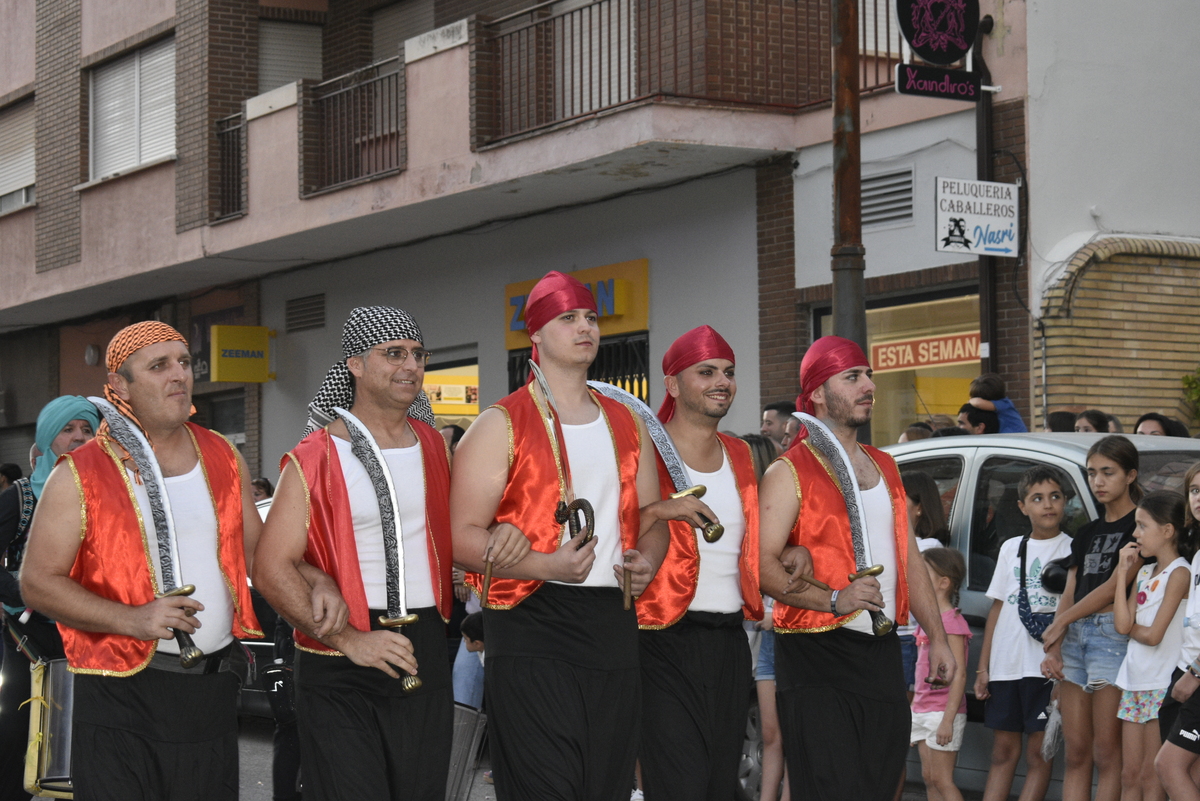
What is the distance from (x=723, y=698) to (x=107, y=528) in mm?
2249

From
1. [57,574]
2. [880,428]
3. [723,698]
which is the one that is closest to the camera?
[57,574]

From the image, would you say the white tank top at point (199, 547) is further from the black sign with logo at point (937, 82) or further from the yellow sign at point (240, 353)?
the yellow sign at point (240, 353)

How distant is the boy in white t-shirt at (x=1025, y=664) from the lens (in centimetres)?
743

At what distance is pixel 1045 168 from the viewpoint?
12766 millimetres

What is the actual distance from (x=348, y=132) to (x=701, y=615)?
13.1 meters

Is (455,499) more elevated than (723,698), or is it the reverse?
(455,499)

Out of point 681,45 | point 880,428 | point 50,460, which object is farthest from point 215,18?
point 50,460

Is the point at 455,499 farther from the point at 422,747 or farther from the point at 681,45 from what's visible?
the point at 681,45

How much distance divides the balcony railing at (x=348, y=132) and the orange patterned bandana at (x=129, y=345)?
41.2 feet

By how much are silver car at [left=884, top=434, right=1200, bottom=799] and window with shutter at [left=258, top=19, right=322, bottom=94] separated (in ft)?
47.3

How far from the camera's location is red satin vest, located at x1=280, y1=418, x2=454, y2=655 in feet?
16.2

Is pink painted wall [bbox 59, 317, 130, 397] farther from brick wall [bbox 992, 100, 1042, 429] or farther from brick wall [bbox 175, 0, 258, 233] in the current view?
brick wall [bbox 992, 100, 1042, 429]

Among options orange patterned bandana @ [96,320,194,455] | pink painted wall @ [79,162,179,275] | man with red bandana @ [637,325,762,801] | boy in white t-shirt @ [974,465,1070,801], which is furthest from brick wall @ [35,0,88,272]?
orange patterned bandana @ [96,320,194,455]

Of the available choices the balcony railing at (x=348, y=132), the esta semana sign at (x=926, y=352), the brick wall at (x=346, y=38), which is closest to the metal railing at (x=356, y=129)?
the balcony railing at (x=348, y=132)
